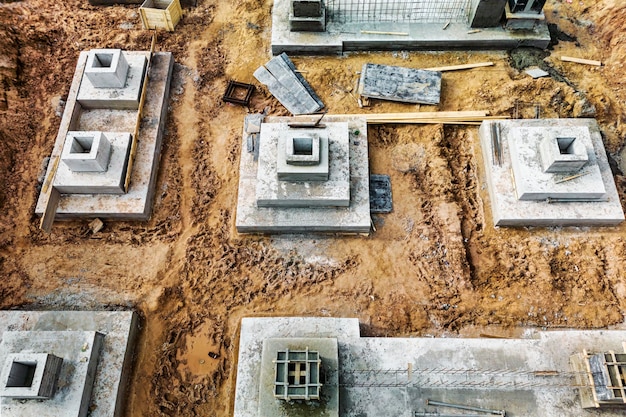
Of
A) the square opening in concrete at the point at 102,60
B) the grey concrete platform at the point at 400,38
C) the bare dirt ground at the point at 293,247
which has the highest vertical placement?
the grey concrete platform at the point at 400,38

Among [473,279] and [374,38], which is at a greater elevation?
[374,38]

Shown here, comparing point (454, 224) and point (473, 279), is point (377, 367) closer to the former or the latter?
point (473, 279)

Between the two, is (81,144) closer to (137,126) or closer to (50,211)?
(137,126)

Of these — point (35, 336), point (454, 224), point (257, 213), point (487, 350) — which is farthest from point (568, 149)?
point (35, 336)

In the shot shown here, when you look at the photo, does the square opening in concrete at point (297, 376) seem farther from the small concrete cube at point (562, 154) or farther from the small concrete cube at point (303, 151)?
the small concrete cube at point (562, 154)

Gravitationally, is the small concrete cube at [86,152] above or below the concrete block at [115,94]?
below

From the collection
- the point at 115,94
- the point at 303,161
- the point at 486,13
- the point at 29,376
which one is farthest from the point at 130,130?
the point at 486,13

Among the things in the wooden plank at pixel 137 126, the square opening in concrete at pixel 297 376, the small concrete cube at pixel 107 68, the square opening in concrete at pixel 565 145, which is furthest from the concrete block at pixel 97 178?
the square opening in concrete at pixel 565 145

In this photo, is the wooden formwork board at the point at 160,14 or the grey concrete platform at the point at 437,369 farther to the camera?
the wooden formwork board at the point at 160,14
